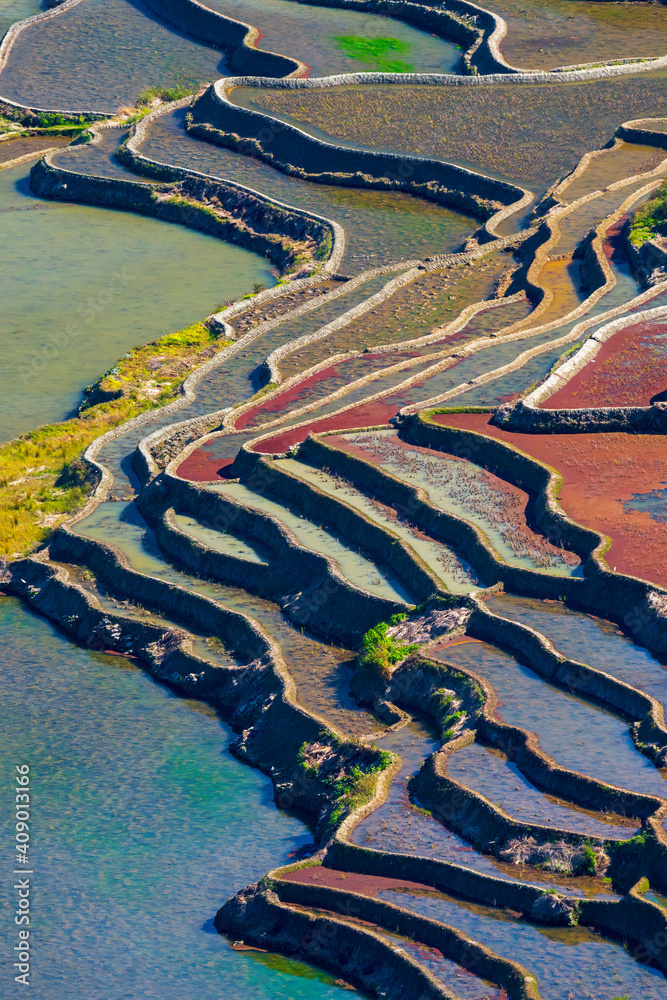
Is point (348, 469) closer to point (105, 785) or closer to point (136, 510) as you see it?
point (136, 510)

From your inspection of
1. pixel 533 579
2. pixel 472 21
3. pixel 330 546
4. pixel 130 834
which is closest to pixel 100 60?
pixel 472 21

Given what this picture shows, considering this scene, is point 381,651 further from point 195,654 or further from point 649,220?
point 649,220

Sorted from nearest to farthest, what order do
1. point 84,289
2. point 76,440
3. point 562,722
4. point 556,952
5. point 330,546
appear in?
point 556,952 → point 562,722 → point 330,546 → point 76,440 → point 84,289

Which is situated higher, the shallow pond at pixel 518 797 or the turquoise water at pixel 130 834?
the shallow pond at pixel 518 797

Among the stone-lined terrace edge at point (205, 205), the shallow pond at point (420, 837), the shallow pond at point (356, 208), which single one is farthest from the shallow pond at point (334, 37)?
the shallow pond at point (420, 837)

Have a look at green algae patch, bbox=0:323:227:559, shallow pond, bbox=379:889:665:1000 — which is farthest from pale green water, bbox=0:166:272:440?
shallow pond, bbox=379:889:665:1000

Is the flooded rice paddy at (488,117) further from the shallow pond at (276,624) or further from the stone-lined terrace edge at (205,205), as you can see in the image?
the shallow pond at (276,624)
